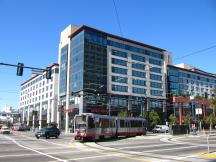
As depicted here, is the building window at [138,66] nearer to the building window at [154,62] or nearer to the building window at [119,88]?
the building window at [154,62]

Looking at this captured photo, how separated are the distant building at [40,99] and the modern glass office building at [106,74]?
1096cm

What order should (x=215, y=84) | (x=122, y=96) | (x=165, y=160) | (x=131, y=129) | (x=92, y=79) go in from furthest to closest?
1. (x=215, y=84)
2. (x=122, y=96)
3. (x=92, y=79)
4. (x=131, y=129)
5. (x=165, y=160)

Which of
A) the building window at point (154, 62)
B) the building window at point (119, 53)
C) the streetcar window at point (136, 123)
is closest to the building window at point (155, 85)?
the building window at point (154, 62)

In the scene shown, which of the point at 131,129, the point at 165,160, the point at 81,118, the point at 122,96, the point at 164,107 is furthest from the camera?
the point at 164,107

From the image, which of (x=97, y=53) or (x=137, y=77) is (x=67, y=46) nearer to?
(x=97, y=53)

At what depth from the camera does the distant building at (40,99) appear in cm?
11275

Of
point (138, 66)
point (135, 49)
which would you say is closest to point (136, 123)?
point (138, 66)

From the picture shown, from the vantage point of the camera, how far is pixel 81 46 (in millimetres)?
87062

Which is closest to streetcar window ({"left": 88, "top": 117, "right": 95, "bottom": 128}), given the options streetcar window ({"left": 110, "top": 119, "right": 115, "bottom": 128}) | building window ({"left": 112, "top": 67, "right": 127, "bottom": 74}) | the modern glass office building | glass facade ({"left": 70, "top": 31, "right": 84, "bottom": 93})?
streetcar window ({"left": 110, "top": 119, "right": 115, "bottom": 128})

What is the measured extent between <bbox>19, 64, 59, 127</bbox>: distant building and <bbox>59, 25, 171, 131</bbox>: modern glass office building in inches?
432

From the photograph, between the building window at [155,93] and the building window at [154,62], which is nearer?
the building window at [155,93]

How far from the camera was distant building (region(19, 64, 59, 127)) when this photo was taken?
113m

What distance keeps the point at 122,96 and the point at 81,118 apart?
5778 centimetres

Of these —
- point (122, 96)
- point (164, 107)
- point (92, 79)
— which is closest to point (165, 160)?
point (92, 79)
